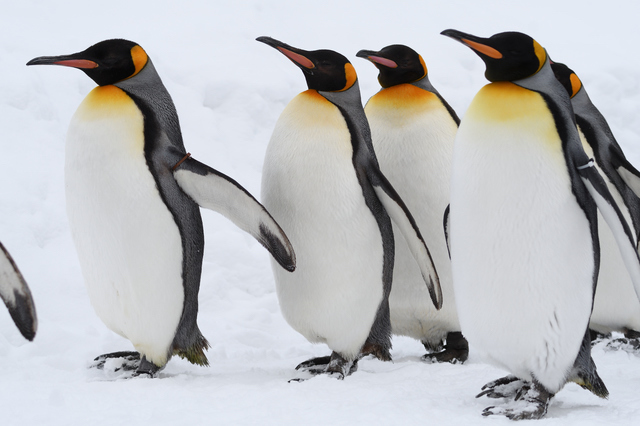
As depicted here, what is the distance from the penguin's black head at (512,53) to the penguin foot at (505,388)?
0.91 metres

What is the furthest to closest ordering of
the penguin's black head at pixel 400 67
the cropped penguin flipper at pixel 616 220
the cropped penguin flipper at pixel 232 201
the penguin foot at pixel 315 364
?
the penguin's black head at pixel 400 67
the penguin foot at pixel 315 364
the cropped penguin flipper at pixel 232 201
the cropped penguin flipper at pixel 616 220

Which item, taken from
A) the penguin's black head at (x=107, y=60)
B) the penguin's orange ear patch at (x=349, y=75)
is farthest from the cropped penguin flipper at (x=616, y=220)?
the penguin's black head at (x=107, y=60)

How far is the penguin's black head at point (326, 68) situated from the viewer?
249cm

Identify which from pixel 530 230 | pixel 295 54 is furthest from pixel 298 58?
pixel 530 230

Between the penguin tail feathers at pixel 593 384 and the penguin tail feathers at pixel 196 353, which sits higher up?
the penguin tail feathers at pixel 593 384

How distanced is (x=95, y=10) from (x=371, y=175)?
5.33 m

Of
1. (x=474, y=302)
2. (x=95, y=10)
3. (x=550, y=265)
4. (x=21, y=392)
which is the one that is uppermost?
(x=95, y=10)

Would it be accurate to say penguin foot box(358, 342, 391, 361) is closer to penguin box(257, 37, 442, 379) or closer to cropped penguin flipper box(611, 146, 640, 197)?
penguin box(257, 37, 442, 379)

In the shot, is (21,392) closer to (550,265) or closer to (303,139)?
(303,139)

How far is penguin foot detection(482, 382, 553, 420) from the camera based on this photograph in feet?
5.68

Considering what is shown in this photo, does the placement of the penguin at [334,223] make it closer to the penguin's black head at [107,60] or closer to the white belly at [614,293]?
the penguin's black head at [107,60]

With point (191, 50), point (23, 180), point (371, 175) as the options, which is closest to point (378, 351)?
point (371, 175)

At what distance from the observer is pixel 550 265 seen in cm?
177

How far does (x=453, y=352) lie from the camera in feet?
8.90
